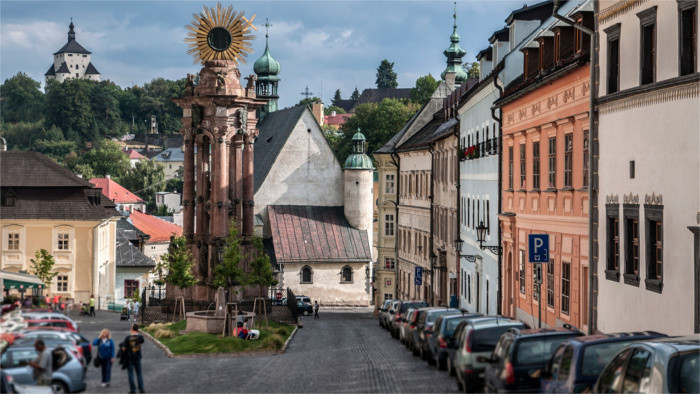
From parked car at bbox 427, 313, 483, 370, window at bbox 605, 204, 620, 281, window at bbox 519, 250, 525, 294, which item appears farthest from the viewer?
window at bbox 519, 250, 525, 294

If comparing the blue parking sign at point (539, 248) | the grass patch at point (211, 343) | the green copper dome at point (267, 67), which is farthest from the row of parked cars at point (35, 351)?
the green copper dome at point (267, 67)

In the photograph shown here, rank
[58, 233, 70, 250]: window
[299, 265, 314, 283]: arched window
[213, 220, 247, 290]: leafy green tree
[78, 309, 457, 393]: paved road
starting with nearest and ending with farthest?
[78, 309, 457, 393]: paved road, [58, 233, 70, 250]: window, [213, 220, 247, 290]: leafy green tree, [299, 265, 314, 283]: arched window

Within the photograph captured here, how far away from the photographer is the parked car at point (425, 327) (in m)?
30.0

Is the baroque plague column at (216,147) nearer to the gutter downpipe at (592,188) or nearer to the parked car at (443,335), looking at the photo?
the parked car at (443,335)

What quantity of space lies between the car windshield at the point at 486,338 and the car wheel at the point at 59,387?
7.67 metres

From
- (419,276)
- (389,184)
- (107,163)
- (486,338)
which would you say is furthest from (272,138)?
(107,163)

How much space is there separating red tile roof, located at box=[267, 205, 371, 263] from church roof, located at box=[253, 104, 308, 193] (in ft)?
Result: 15.3

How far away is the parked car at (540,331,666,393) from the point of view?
51.3ft

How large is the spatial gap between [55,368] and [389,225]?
6705cm

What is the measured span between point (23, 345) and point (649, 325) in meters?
12.8

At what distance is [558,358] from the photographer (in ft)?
54.5

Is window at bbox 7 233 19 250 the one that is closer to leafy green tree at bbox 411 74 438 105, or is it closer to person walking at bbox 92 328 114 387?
person walking at bbox 92 328 114 387

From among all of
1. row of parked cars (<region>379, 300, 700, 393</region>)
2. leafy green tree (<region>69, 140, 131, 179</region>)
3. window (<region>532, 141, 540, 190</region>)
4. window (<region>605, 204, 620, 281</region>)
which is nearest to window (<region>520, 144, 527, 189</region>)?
window (<region>532, 141, 540, 190</region>)

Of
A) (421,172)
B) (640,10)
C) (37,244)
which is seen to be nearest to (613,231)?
(640,10)
